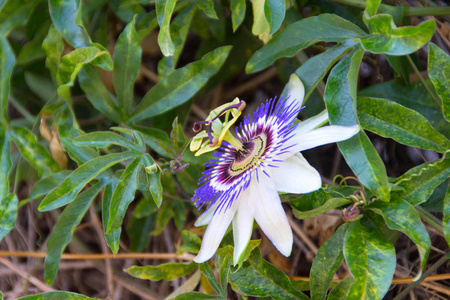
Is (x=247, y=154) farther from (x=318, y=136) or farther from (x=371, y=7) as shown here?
(x=371, y=7)

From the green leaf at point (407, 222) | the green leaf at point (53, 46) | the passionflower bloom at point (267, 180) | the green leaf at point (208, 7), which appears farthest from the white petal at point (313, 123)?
the green leaf at point (53, 46)

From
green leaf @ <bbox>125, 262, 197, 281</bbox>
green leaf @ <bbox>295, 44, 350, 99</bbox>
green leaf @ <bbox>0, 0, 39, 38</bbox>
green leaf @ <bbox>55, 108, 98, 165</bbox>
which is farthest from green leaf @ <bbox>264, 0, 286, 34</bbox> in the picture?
green leaf @ <bbox>0, 0, 39, 38</bbox>

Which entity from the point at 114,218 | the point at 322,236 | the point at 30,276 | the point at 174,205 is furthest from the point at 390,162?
the point at 30,276

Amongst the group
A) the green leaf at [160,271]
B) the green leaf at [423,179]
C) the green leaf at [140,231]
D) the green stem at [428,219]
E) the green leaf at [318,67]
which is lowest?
the green leaf at [140,231]

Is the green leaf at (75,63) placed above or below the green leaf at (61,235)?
above

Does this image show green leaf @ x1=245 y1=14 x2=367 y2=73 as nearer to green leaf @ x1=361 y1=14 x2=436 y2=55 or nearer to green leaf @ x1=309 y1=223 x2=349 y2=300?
green leaf @ x1=361 y1=14 x2=436 y2=55

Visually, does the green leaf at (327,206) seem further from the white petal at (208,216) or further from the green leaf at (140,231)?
the green leaf at (140,231)

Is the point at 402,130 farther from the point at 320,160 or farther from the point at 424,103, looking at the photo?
the point at 320,160
